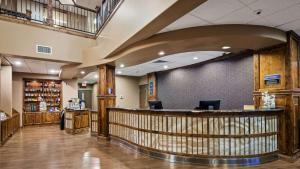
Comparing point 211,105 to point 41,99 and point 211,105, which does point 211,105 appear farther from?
point 41,99

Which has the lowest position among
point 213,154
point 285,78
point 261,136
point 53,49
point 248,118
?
point 213,154

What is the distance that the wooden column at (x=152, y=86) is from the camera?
10.4 m

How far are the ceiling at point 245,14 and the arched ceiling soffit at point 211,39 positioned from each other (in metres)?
0.12

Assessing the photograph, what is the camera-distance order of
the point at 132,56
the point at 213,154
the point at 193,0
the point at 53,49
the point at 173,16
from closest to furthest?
the point at 193,0, the point at 173,16, the point at 213,154, the point at 132,56, the point at 53,49

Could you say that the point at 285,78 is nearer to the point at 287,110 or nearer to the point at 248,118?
the point at 287,110

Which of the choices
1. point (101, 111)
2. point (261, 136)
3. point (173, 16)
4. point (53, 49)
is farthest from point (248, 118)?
point (53, 49)

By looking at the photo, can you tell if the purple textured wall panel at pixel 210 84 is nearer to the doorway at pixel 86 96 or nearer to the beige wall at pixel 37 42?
the beige wall at pixel 37 42

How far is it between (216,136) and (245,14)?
239 centimetres

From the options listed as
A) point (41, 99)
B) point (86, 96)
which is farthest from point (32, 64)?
point (86, 96)

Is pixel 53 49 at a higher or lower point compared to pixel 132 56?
higher

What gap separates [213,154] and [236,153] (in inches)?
18.4

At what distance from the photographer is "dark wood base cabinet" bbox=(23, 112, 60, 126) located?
33.7ft

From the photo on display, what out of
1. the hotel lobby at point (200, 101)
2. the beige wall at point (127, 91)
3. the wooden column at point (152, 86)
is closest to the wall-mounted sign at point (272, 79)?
the hotel lobby at point (200, 101)

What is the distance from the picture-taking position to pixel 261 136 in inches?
164
